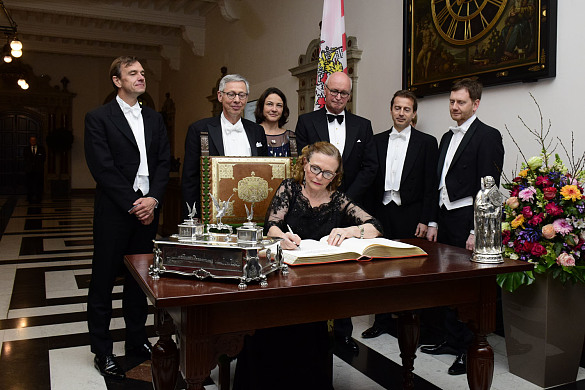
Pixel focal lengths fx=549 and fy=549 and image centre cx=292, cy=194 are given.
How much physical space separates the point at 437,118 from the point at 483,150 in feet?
5.03

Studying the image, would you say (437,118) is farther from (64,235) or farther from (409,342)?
(64,235)

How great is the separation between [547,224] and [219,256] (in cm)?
222

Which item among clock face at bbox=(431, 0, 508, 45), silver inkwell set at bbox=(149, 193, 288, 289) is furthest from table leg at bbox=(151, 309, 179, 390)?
clock face at bbox=(431, 0, 508, 45)

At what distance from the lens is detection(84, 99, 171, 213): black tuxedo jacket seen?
3346 mm

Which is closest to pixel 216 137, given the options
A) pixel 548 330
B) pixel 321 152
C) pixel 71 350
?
pixel 321 152

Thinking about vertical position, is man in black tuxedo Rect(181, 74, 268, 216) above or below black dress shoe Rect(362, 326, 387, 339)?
above

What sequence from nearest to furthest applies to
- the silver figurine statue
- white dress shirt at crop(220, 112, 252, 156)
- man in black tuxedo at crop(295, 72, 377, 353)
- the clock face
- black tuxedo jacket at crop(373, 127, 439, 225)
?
the silver figurine statue
white dress shirt at crop(220, 112, 252, 156)
man in black tuxedo at crop(295, 72, 377, 353)
black tuxedo jacket at crop(373, 127, 439, 225)
the clock face

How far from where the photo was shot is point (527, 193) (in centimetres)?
328

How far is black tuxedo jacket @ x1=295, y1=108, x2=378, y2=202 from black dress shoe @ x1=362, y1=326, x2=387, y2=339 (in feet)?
3.33

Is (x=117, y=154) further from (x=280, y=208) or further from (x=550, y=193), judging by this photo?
(x=550, y=193)

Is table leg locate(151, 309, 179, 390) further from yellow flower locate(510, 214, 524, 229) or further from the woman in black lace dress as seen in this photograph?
yellow flower locate(510, 214, 524, 229)

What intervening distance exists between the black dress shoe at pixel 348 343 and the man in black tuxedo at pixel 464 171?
474 millimetres

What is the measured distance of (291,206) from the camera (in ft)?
9.34

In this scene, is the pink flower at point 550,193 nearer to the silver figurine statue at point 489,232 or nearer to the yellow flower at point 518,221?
the yellow flower at point 518,221
